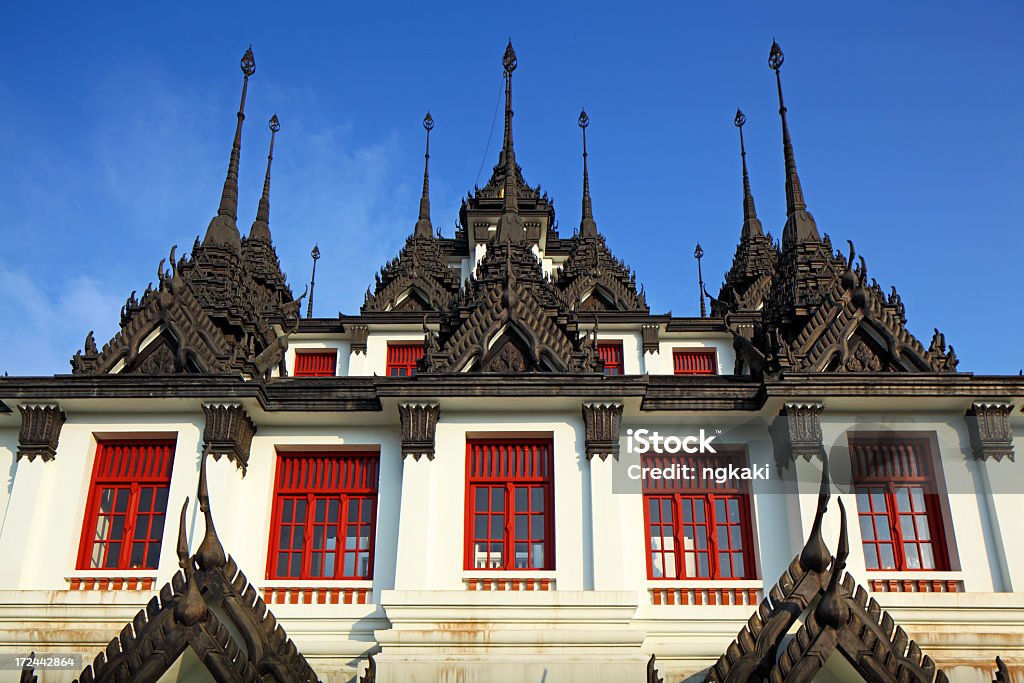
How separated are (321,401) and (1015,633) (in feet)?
36.4

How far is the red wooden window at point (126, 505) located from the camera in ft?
50.4

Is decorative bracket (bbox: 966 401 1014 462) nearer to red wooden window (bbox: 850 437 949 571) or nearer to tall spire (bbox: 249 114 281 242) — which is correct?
red wooden window (bbox: 850 437 949 571)

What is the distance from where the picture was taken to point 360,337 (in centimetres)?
2519

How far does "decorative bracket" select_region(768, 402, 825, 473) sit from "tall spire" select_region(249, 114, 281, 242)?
1645 centimetres

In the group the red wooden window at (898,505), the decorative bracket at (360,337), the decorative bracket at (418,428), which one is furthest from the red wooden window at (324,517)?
the decorative bracket at (360,337)

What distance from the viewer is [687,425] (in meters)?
16.2

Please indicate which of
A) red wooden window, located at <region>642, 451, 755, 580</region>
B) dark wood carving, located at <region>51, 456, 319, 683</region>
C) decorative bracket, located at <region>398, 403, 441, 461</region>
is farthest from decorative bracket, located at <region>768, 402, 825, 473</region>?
dark wood carving, located at <region>51, 456, 319, 683</region>

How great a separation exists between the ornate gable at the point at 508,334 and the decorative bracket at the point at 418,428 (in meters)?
0.77

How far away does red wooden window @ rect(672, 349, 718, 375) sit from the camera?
81.3ft

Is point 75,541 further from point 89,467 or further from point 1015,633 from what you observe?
point 1015,633

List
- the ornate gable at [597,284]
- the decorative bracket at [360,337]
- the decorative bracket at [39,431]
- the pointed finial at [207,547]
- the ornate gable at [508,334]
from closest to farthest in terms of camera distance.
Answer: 1. the pointed finial at [207,547]
2. the decorative bracket at [39,431]
3. the ornate gable at [508,334]
4. the decorative bracket at [360,337]
5. the ornate gable at [597,284]

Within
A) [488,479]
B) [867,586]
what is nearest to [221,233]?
[488,479]

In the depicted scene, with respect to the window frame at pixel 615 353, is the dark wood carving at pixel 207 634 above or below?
below

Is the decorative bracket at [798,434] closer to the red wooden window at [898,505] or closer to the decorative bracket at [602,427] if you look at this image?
the red wooden window at [898,505]
